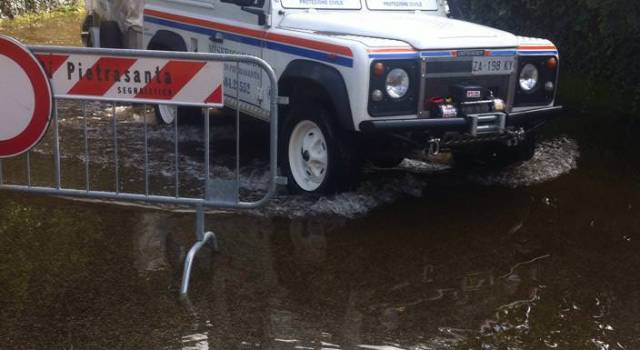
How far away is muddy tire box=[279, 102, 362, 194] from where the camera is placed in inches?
251

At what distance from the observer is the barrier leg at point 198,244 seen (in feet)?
16.1

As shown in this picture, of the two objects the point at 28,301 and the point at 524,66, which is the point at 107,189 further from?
the point at 524,66

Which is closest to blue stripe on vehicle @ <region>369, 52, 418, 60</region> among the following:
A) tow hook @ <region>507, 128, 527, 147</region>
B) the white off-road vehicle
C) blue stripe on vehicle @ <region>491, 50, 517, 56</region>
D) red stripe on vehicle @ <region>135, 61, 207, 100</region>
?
the white off-road vehicle

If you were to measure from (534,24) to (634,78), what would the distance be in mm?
1698

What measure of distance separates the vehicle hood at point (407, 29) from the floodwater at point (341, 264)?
1272mm

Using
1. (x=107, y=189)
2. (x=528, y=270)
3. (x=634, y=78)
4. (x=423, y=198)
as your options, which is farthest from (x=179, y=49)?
(x=634, y=78)

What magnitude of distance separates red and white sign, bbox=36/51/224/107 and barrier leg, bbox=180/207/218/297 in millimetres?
712

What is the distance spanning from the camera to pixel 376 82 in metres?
6.03

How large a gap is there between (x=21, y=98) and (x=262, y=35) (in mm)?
2403

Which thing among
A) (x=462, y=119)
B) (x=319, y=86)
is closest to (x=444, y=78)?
(x=462, y=119)

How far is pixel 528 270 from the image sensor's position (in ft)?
17.9

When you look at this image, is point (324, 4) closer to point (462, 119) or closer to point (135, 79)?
point (462, 119)

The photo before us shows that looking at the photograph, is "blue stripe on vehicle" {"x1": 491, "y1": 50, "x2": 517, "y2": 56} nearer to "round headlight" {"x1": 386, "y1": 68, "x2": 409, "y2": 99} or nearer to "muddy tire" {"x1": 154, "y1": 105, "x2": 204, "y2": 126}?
"round headlight" {"x1": 386, "y1": 68, "x2": 409, "y2": 99}

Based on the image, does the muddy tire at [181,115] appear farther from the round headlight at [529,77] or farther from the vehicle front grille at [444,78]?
the round headlight at [529,77]
